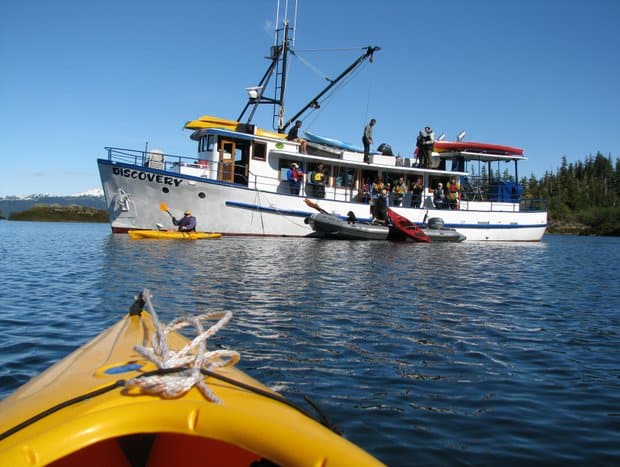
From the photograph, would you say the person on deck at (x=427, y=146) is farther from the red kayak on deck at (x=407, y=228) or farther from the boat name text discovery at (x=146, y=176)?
the boat name text discovery at (x=146, y=176)

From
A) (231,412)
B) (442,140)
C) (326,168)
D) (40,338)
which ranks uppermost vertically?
(442,140)

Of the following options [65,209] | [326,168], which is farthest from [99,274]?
[65,209]

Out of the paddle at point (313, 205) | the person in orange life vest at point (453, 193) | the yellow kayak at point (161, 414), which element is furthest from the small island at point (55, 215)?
the yellow kayak at point (161, 414)

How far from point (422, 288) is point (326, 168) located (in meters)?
16.6

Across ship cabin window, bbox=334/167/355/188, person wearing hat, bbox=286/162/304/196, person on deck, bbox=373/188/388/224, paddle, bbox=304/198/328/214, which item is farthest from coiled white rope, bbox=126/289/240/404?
ship cabin window, bbox=334/167/355/188

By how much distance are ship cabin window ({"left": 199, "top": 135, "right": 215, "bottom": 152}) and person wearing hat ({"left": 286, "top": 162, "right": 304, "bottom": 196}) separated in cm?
356

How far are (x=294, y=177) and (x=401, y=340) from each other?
18.4m

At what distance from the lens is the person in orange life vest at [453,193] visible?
90.6 feet

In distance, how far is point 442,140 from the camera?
29.8 metres

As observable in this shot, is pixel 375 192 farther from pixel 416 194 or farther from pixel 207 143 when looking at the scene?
pixel 207 143

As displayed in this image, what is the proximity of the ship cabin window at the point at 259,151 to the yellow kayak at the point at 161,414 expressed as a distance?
71.1 feet

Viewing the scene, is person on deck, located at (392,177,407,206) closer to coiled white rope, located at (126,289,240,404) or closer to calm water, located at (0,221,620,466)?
calm water, located at (0,221,620,466)

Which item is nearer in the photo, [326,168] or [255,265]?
[255,265]

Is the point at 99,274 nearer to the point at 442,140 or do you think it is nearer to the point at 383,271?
the point at 383,271
